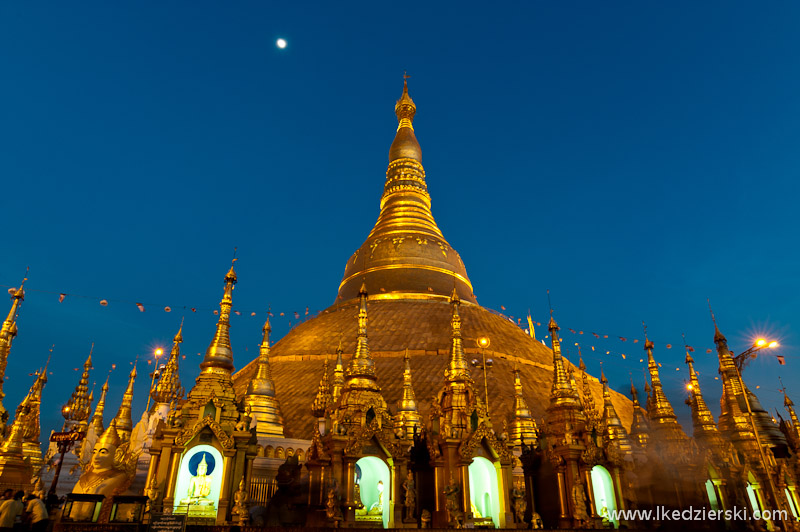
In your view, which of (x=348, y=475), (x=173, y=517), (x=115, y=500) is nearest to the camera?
(x=173, y=517)

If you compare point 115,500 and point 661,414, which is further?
point 661,414

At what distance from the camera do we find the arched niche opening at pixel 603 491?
14.4 metres

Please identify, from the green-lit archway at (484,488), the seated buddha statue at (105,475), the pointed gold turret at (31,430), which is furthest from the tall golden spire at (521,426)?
the pointed gold turret at (31,430)

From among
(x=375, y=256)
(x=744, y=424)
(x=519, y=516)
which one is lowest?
(x=519, y=516)

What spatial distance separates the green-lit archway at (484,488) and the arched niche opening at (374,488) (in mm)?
2226

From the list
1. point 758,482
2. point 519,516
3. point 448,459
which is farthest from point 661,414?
point 448,459

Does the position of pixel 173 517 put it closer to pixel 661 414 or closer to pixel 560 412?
pixel 560 412

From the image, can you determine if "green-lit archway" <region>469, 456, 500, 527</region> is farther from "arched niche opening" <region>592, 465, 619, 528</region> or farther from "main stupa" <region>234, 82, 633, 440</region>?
"main stupa" <region>234, 82, 633, 440</region>

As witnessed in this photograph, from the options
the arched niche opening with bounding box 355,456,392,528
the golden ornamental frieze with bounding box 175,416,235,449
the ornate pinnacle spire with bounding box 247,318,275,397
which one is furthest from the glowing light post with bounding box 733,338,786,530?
the ornate pinnacle spire with bounding box 247,318,275,397

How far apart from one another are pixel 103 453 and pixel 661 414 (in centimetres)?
2040

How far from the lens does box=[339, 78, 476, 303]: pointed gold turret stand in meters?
38.5

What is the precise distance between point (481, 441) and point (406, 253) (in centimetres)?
2696

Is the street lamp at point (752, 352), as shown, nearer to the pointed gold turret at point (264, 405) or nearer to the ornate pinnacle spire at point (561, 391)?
the ornate pinnacle spire at point (561, 391)

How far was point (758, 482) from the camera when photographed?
19.3 metres
